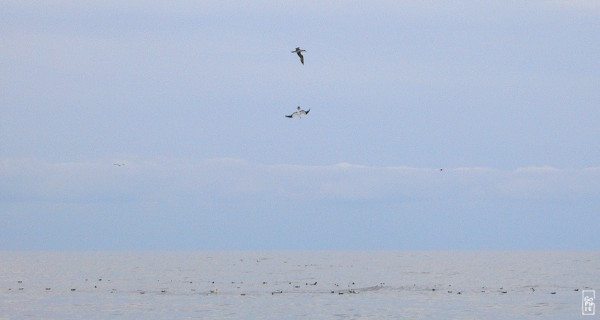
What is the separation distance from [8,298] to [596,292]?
59.3 metres

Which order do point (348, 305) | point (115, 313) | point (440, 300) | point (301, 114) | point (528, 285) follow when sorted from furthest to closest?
point (528, 285) < point (440, 300) < point (348, 305) < point (115, 313) < point (301, 114)

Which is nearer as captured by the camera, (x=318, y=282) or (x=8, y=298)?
(x=8, y=298)

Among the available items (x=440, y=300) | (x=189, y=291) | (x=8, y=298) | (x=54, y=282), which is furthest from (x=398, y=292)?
(x=54, y=282)

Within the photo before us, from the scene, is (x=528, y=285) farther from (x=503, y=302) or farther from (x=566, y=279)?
(x=503, y=302)

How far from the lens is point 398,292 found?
88.6 metres

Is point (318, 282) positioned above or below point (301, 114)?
below

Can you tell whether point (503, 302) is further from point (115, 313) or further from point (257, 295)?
point (115, 313)

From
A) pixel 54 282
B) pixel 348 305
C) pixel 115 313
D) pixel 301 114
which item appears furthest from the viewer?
pixel 54 282

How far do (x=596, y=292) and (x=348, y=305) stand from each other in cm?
3003

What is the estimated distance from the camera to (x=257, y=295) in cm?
8525

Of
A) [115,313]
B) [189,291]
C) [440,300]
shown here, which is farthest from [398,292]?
[115,313]

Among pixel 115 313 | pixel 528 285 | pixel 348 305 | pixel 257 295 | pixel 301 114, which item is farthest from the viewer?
pixel 528 285

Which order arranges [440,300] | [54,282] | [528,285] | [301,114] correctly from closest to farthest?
[301,114] < [440,300] < [528,285] < [54,282]

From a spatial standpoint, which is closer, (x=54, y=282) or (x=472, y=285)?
(x=472, y=285)
